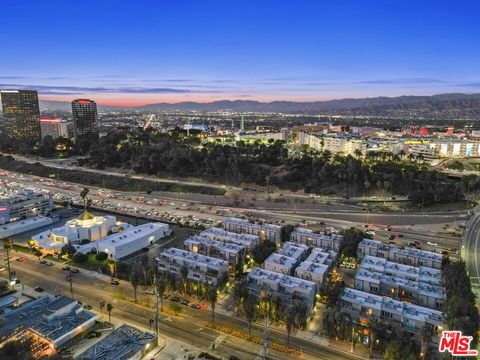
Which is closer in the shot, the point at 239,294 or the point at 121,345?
the point at 121,345

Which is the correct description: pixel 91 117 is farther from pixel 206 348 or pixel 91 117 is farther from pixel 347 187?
pixel 206 348

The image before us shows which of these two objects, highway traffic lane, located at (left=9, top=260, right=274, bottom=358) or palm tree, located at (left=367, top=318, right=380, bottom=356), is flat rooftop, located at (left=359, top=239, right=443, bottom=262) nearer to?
palm tree, located at (left=367, top=318, right=380, bottom=356)

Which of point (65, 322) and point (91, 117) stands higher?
point (91, 117)

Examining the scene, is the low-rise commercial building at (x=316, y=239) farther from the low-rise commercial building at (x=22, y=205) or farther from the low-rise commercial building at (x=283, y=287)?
the low-rise commercial building at (x=22, y=205)

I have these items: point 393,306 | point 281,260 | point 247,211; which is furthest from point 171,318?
point 247,211

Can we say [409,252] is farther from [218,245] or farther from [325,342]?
[218,245]

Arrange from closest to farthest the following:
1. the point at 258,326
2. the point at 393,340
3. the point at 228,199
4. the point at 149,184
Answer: the point at 393,340 → the point at 258,326 → the point at 228,199 → the point at 149,184

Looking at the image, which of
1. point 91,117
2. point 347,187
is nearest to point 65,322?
point 347,187

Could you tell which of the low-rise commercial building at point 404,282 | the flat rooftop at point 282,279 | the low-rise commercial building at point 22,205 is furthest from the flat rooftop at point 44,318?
the low-rise commercial building at point 22,205
